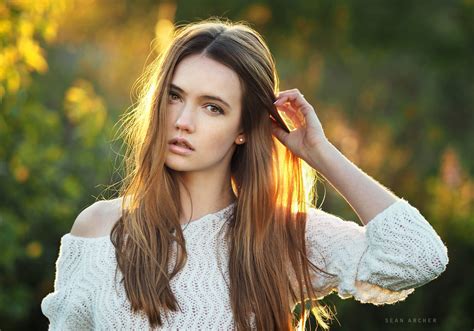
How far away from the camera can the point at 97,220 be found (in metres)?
3.28

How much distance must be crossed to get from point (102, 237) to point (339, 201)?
3125 mm

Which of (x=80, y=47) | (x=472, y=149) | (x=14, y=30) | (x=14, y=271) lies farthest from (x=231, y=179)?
(x=472, y=149)

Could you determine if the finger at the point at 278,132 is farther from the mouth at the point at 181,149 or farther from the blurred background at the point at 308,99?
the blurred background at the point at 308,99

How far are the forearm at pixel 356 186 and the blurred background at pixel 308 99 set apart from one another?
1.00 meters

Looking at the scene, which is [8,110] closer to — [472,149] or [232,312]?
[232,312]

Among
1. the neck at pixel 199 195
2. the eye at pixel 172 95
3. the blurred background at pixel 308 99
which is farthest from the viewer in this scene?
the blurred background at pixel 308 99

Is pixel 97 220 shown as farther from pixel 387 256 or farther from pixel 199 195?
pixel 387 256

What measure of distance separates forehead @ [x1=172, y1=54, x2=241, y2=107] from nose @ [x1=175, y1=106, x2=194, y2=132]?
0.25ft

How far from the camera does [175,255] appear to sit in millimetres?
3227

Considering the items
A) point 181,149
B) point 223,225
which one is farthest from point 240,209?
point 181,149

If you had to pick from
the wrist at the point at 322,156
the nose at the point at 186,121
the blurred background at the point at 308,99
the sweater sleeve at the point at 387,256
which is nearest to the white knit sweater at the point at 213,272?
the sweater sleeve at the point at 387,256

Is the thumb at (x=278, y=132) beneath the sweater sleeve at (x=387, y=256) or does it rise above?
above

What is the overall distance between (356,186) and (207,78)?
650mm

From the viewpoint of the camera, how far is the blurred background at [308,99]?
5.20m
